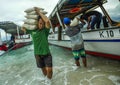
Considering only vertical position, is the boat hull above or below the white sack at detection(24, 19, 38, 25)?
below

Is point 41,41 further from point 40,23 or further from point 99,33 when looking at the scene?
point 99,33

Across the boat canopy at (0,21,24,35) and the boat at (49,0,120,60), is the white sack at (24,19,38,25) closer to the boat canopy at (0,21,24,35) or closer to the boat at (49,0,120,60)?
the boat at (49,0,120,60)

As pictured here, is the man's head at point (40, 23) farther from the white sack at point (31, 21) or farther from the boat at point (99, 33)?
the boat at point (99, 33)

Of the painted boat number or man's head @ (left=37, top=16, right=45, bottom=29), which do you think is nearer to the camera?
man's head @ (left=37, top=16, right=45, bottom=29)

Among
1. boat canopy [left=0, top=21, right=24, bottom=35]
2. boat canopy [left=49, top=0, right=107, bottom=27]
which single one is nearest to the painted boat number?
boat canopy [left=49, top=0, right=107, bottom=27]

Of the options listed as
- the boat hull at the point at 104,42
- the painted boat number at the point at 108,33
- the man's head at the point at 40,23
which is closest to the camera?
the man's head at the point at 40,23

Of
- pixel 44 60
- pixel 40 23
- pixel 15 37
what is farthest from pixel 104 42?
pixel 15 37

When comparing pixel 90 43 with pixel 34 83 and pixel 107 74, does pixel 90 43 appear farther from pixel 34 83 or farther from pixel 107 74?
pixel 34 83

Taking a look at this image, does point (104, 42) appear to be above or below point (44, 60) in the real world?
above

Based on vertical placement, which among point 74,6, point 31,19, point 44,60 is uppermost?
point 74,6

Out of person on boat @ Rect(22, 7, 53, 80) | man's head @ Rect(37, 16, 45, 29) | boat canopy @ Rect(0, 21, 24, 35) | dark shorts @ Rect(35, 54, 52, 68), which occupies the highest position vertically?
boat canopy @ Rect(0, 21, 24, 35)

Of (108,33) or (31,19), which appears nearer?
(31,19)

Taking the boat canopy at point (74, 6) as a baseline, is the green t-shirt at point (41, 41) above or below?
below

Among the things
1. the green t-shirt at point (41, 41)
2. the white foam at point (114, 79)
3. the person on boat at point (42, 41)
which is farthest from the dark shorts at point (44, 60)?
the white foam at point (114, 79)
